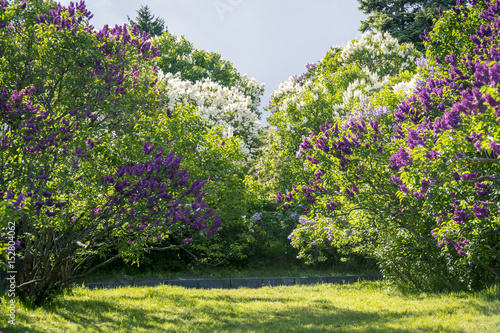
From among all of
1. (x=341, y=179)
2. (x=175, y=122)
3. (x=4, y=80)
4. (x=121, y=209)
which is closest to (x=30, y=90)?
(x=4, y=80)

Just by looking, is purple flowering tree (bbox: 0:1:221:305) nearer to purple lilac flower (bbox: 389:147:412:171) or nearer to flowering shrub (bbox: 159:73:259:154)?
purple lilac flower (bbox: 389:147:412:171)

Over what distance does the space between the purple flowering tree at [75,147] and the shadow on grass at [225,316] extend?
1.14 meters

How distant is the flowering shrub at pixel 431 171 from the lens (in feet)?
23.4

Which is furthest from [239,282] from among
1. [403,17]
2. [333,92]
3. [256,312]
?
[403,17]

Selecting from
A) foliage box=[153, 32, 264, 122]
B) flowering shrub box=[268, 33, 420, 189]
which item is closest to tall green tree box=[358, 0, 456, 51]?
flowering shrub box=[268, 33, 420, 189]

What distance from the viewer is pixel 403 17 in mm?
35531

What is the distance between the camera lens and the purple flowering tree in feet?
25.9

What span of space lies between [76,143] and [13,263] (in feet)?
9.45

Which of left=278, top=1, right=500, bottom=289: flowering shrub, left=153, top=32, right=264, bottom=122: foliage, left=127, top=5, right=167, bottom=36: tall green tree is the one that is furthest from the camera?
left=127, top=5, right=167, bottom=36: tall green tree

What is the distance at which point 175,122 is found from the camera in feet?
41.5

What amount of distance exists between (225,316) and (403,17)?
1289 inches

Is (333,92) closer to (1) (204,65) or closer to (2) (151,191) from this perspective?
(1) (204,65)

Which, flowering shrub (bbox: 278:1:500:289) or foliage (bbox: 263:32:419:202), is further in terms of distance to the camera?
foliage (bbox: 263:32:419:202)

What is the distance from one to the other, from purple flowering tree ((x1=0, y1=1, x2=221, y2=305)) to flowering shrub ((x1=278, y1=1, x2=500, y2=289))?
136 inches
